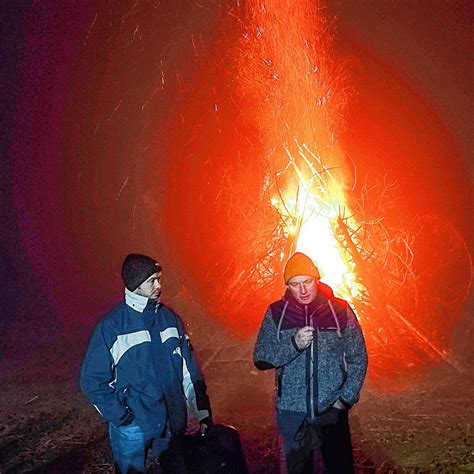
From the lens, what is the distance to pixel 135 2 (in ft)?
54.3

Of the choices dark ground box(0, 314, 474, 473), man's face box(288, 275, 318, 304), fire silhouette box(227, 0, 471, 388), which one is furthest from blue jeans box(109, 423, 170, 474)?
fire silhouette box(227, 0, 471, 388)

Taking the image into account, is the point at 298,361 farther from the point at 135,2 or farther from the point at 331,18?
the point at 135,2

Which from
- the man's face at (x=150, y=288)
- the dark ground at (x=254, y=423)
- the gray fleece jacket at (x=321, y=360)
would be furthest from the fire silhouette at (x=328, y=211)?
the man's face at (x=150, y=288)

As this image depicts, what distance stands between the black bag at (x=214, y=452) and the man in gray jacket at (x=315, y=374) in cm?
39

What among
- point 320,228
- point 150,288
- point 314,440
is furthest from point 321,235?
point 150,288

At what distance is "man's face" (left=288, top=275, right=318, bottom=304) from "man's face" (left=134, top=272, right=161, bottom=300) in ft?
2.88

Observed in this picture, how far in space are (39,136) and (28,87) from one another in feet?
6.54

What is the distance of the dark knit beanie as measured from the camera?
3.30 metres

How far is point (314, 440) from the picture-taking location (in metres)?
3.36

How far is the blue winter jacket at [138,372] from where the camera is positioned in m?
3.18

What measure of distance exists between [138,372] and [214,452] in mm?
676

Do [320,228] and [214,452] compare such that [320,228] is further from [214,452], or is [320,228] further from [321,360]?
[214,452]

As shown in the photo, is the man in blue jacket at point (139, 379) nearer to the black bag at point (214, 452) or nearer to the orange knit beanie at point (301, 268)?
the black bag at point (214, 452)

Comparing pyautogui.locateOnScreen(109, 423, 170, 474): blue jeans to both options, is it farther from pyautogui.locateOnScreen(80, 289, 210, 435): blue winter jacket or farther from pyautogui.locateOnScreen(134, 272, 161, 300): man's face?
pyautogui.locateOnScreen(134, 272, 161, 300): man's face
